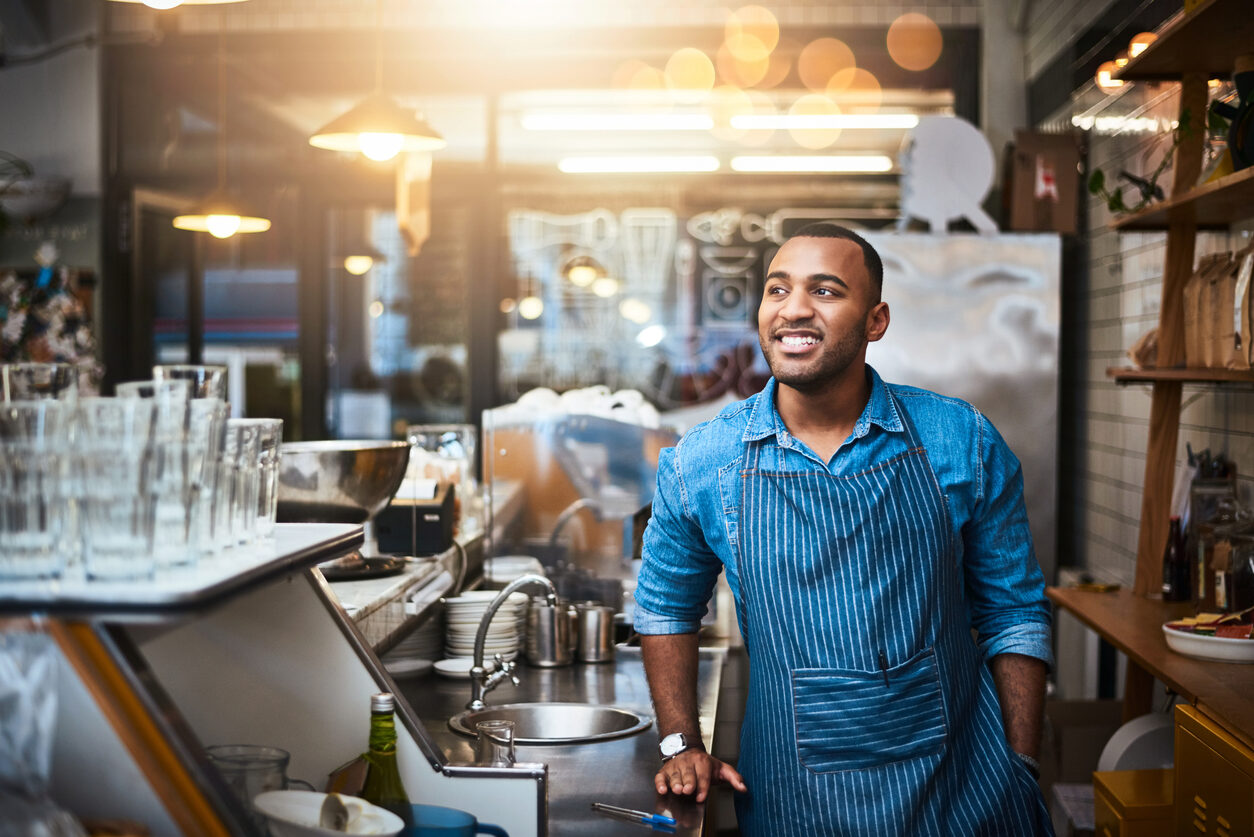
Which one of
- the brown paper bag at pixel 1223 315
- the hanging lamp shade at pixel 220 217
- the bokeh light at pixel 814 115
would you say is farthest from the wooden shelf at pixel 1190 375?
the hanging lamp shade at pixel 220 217

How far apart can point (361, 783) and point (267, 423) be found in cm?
49

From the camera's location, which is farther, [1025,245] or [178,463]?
[1025,245]

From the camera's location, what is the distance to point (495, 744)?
2.28 metres

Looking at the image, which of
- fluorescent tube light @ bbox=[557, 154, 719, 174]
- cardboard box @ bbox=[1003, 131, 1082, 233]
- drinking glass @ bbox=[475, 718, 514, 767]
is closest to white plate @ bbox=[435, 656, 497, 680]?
drinking glass @ bbox=[475, 718, 514, 767]

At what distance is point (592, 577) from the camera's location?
3.56 metres

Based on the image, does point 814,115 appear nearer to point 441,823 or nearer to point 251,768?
point 441,823

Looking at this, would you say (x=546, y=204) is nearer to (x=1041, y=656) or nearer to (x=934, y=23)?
(x=934, y=23)

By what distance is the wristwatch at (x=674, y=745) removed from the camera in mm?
2018

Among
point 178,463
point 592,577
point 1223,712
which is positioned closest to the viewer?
point 178,463

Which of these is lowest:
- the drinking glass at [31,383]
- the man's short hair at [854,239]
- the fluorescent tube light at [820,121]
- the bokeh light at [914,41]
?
the drinking glass at [31,383]

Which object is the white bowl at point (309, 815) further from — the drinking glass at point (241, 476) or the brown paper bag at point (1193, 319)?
the brown paper bag at point (1193, 319)

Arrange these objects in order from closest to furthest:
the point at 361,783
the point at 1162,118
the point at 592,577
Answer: the point at 361,783, the point at 592,577, the point at 1162,118

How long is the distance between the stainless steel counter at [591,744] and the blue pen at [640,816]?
15 mm

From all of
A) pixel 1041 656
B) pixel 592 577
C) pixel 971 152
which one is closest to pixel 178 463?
pixel 1041 656
